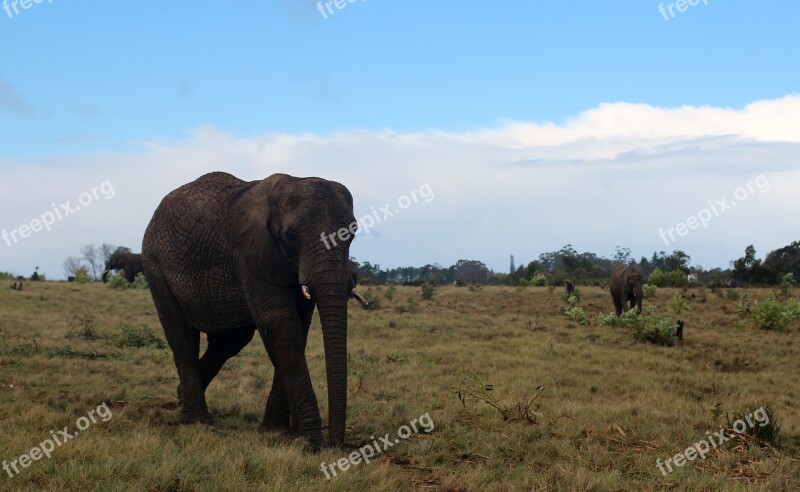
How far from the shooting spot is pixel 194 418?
925cm

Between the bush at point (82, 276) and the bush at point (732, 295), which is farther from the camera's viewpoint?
the bush at point (82, 276)

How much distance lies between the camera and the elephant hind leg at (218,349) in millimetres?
9953

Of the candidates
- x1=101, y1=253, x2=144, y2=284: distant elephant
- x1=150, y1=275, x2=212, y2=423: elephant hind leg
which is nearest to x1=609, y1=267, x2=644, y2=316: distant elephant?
x1=150, y1=275, x2=212, y2=423: elephant hind leg

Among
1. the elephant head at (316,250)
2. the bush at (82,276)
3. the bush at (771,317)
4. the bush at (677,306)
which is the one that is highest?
the bush at (82,276)

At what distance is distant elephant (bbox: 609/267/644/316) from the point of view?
1080 inches

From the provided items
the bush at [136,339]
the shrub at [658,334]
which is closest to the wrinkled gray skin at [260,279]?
the bush at [136,339]

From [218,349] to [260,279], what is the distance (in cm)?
252

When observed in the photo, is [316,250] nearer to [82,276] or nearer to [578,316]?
[578,316]

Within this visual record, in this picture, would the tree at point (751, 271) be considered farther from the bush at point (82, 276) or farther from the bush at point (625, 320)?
the bush at point (82, 276)

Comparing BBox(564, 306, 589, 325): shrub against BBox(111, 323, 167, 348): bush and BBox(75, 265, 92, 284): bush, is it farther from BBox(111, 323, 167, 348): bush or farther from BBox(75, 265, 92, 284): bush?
BBox(75, 265, 92, 284): bush

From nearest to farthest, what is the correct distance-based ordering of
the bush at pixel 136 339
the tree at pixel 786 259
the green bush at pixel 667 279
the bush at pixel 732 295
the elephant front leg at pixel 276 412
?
the elephant front leg at pixel 276 412
the bush at pixel 136 339
the bush at pixel 732 295
the green bush at pixel 667 279
the tree at pixel 786 259

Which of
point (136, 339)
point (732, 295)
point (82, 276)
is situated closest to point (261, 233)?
point (136, 339)

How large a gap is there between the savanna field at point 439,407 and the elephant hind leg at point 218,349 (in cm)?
61

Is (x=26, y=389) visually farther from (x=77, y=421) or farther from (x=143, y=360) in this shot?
(x=143, y=360)
